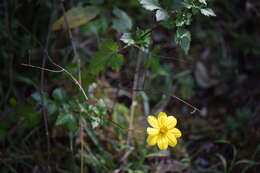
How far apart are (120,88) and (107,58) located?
564 millimetres

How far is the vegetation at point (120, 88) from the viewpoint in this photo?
79.0 inches

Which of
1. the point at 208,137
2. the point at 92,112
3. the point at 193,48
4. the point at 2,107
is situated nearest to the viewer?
the point at 92,112

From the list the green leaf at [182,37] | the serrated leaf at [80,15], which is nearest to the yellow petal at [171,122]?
the green leaf at [182,37]

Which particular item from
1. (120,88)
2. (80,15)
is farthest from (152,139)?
(80,15)

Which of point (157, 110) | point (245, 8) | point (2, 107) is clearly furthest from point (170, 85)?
point (2, 107)

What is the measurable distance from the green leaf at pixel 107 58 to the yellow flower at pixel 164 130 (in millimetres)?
467

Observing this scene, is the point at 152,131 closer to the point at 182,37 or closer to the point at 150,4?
the point at 182,37

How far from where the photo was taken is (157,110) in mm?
2609

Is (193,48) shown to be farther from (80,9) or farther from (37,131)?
(37,131)

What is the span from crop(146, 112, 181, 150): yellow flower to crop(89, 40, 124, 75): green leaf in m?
0.47

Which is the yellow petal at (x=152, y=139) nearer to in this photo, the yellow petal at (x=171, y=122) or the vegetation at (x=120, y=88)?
the yellow petal at (x=171, y=122)

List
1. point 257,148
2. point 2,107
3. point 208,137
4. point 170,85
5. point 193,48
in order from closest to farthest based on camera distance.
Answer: point 257,148
point 2,107
point 208,137
point 170,85
point 193,48

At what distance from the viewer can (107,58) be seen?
1.97 meters

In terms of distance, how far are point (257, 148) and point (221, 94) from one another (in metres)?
0.76
